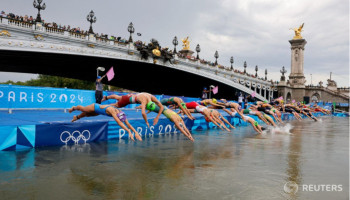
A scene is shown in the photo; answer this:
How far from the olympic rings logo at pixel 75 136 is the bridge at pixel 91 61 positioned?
22262 mm

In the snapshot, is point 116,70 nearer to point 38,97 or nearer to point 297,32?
point 38,97

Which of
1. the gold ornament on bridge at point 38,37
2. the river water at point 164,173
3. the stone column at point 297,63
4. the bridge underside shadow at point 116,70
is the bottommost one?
the river water at point 164,173

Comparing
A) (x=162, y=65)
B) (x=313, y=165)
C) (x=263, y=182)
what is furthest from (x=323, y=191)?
(x=162, y=65)

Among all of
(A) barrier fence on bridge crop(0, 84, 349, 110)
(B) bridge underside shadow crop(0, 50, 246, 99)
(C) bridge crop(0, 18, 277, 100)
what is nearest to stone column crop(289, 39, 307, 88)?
(C) bridge crop(0, 18, 277, 100)

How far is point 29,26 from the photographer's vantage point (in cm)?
2980

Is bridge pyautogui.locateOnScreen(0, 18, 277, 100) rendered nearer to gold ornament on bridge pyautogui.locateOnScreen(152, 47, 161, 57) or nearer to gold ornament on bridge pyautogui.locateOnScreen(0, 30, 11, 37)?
gold ornament on bridge pyautogui.locateOnScreen(0, 30, 11, 37)

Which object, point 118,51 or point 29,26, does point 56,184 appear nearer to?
point 29,26

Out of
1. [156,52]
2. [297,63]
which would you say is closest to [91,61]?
[156,52]

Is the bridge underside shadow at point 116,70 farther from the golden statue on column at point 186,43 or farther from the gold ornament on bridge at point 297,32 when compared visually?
the gold ornament on bridge at point 297,32

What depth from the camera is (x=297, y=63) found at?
91312 millimetres

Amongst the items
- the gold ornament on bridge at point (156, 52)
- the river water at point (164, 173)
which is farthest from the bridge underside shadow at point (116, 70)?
the river water at point (164, 173)

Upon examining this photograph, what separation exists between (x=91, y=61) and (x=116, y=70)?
10057 mm

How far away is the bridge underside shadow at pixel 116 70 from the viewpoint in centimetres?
3773

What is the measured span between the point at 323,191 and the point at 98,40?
36729 millimetres
